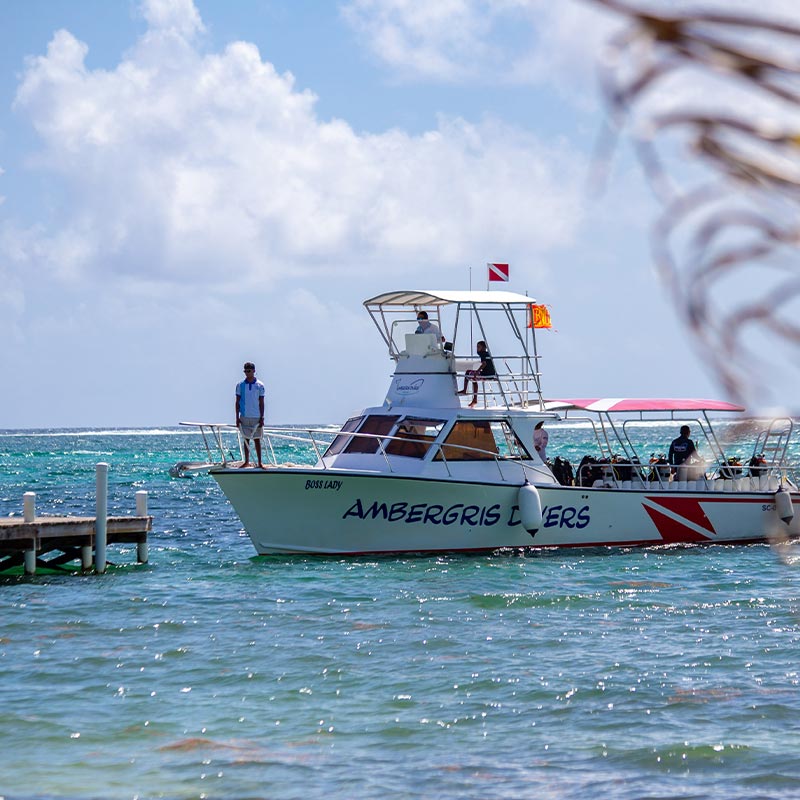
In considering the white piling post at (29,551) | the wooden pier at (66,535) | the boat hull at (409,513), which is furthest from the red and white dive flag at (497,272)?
the white piling post at (29,551)

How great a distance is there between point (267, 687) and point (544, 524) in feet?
34.6

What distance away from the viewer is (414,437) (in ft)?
71.6

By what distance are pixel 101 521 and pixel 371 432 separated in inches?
197

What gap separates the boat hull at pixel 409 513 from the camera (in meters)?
20.7

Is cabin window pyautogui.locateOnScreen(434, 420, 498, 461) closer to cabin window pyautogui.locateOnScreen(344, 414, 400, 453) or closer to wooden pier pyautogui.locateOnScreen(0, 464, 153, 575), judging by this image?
cabin window pyautogui.locateOnScreen(344, 414, 400, 453)

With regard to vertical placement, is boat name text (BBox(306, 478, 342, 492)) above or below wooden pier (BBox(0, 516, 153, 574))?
above

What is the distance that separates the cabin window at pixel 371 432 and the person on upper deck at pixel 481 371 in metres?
1.52

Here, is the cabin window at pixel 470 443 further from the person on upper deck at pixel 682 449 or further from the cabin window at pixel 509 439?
the person on upper deck at pixel 682 449

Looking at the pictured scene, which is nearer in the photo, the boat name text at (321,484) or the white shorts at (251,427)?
the boat name text at (321,484)

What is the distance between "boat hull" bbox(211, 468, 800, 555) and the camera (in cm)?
2073

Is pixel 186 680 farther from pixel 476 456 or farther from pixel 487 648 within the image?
pixel 476 456

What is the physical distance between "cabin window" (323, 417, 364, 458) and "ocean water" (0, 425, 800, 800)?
239cm

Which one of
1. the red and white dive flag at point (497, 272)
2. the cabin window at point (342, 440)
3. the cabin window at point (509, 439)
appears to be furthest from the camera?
the red and white dive flag at point (497, 272)

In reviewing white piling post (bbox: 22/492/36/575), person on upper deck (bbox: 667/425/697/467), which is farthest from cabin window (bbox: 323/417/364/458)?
person on upper deck (bbox: 667/425/697/467)
